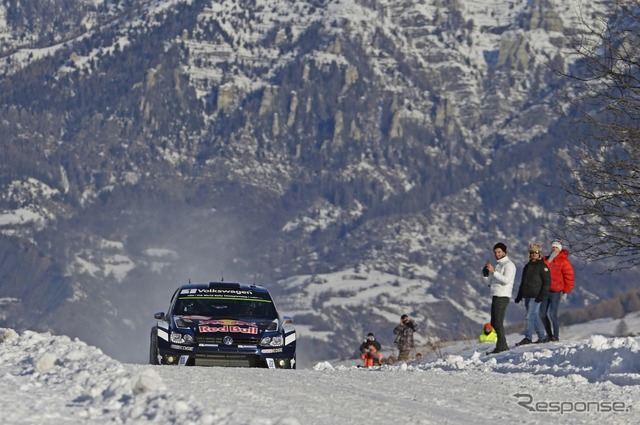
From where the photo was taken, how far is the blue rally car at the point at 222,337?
22047 millimetres

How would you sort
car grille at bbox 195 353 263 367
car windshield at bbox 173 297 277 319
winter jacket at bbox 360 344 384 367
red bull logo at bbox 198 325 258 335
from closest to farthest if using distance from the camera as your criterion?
car grille at bbox 195 353 263 367 → red bull logo at bbox 198 325 258 335 → car windshield at bbox 173 297 277 319 → winter jacket at bbox 360 344 384 367

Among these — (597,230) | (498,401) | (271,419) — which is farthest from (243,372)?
(597,230)

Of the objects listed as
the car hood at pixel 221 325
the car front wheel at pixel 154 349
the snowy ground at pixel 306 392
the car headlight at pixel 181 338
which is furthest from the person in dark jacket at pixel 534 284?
the car front wheel at pixel 154 349

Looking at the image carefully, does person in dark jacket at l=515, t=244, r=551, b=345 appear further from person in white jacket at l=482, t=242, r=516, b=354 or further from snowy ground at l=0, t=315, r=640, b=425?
snowy ground at l=0, t=315, r=640, b=425

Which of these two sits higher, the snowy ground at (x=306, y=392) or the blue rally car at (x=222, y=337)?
the blue rally car at (x=222, y=337)

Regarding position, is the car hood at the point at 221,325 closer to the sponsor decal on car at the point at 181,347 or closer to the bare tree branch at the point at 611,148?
the sponsor decal on car at the point at 181,347

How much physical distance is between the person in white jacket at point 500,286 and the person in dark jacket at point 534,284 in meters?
0.90

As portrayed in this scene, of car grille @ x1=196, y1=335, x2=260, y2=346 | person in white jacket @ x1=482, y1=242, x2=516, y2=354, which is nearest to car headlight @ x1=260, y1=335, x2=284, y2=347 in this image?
car grille @ x1=196, y1=335, x2=260, y2=346

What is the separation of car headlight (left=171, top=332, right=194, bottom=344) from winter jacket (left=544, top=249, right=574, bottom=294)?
25.3ft

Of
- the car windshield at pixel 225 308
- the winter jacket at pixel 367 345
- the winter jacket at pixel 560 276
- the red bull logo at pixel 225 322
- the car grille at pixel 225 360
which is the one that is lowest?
the car grille at pixel 225 360

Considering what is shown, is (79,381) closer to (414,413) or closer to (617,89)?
(414,413)

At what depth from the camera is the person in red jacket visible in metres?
26.4

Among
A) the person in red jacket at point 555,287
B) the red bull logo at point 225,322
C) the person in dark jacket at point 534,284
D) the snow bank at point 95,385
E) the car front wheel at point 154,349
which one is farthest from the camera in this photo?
the person in red jacket at point 555,287

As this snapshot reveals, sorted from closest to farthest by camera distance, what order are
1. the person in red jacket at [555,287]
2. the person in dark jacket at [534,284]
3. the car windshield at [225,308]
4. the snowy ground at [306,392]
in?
the snowy ground at [306,392] → the car windshield at [225,308] → the person in dark jacket at [534,284] → the person in red jacket at [555,287]
